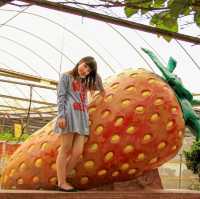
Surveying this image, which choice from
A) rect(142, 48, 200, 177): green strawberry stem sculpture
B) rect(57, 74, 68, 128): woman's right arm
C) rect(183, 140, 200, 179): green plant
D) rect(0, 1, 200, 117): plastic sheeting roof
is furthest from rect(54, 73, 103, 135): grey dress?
rect(0, 1, 200, 117): plastic sheeting roof

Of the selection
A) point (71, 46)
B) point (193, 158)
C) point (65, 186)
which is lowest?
point (193, 158)

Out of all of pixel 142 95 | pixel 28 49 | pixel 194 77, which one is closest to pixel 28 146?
pixel 142 95

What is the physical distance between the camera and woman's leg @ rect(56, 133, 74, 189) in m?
2.43

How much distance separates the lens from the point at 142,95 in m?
A: 2.68

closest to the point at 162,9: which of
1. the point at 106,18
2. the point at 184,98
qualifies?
the point at 106,18

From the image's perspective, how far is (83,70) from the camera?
2.66m

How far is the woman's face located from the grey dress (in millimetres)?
39

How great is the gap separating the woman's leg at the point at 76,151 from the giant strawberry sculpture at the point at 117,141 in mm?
38

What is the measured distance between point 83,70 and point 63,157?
0.49 meters

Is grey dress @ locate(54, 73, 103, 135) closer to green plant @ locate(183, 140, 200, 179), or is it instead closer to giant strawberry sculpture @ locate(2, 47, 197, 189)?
giant strawberry sculpture @ locate(2, 47, 197, 189)

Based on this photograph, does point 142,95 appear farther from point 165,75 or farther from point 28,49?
point 28,49

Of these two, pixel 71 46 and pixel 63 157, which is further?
pixel 71 46

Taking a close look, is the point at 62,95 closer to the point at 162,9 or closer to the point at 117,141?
the point at 117,141

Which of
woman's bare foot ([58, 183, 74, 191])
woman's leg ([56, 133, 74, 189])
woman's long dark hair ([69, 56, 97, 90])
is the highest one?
woman's long dark hair ([69, 56, 97, 90])
